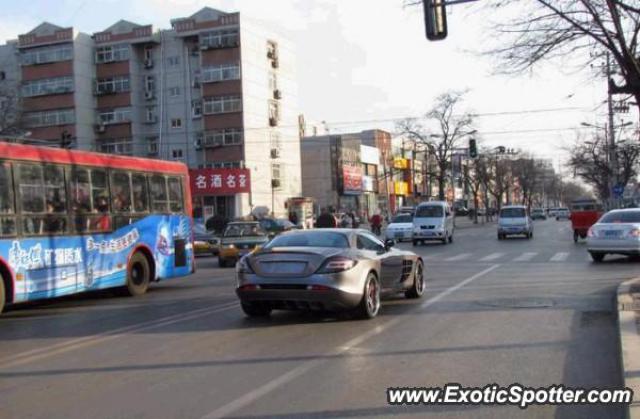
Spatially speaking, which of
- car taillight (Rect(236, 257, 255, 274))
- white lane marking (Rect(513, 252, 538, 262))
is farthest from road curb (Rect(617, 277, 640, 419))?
white lane marking (Rect(513, 252, 538, 262))

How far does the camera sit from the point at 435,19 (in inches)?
475

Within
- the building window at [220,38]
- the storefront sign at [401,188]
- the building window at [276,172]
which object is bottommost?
the storefront sign at [401,188]

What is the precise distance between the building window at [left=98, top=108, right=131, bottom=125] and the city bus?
1989 inches

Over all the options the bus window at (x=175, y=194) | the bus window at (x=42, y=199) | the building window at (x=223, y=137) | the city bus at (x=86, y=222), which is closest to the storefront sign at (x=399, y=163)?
the building window at (x=223, y=137)

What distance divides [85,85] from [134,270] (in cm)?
5453

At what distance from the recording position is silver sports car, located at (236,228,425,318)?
10227 millimetres

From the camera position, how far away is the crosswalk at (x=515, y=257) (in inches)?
886

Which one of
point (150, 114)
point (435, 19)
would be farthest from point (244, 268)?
point (150, 114)

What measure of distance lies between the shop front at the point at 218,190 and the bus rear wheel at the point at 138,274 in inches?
1636

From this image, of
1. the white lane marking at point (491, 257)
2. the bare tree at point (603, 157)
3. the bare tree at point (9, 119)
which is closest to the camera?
the white lane marking at point (491, 257)

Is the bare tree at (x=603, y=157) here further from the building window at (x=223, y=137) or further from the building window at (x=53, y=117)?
the building window at (x=53, y=117)

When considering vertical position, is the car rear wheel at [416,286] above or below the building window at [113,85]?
below

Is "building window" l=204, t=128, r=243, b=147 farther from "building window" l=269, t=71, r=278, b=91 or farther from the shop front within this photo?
"building window" l=269, t=71, r=278, b=91

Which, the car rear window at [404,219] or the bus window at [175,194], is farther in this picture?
the car rear window at [404,219]
